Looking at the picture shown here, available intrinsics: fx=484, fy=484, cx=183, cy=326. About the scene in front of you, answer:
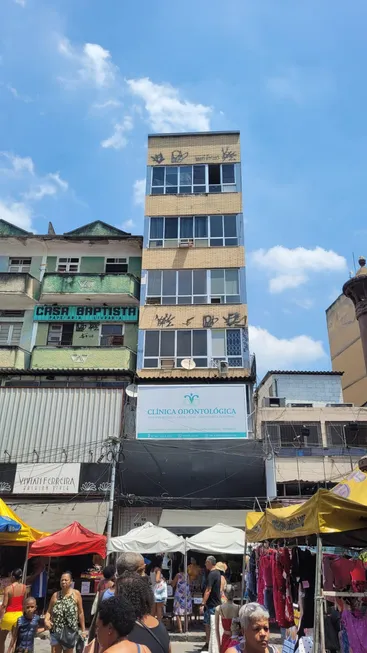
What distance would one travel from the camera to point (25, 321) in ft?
84.9

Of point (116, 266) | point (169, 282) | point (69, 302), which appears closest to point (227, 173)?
point (169, 282)

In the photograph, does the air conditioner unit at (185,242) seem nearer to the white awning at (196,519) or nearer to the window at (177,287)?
the window at (177,287)

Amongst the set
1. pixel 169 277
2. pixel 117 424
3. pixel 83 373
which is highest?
pixel 169 277

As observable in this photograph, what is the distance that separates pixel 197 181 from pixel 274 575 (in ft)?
75.8

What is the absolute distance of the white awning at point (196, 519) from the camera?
1694 cm

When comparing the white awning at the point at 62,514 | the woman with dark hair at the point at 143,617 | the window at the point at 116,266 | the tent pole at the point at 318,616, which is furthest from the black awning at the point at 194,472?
the woman with dark hair at the point at 143,617

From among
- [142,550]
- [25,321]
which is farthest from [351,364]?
[142,550]

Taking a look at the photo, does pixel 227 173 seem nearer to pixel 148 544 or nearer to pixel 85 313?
pixel 85 313

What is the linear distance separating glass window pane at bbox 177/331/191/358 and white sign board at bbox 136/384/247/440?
3.00 metres

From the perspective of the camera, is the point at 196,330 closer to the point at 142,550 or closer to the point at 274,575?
the point at 142,550

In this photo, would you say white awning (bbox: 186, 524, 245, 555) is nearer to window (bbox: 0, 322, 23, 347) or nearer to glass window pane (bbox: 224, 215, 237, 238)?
window (bbox: 0, 322, 23, 347)

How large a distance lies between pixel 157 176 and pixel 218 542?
20860 mm

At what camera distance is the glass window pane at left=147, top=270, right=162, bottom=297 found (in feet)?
83.5

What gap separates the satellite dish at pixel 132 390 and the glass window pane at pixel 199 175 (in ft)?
42.9
